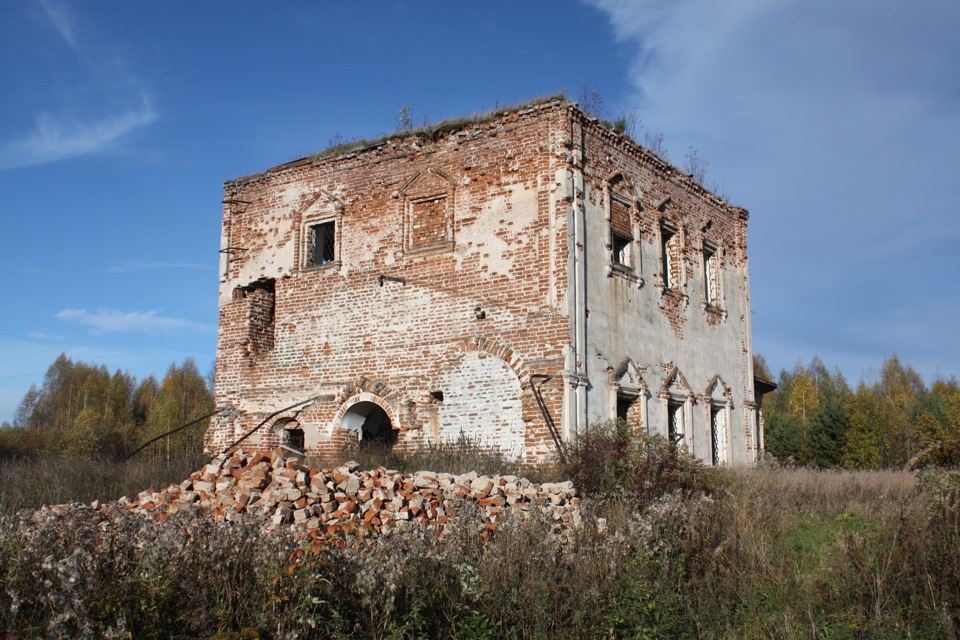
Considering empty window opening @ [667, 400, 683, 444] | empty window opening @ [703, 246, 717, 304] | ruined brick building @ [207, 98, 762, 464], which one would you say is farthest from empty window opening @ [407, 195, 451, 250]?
empty window opening @ [703, 246, 717, 304]

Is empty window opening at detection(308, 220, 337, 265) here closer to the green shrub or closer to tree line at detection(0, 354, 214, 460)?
the green shrub

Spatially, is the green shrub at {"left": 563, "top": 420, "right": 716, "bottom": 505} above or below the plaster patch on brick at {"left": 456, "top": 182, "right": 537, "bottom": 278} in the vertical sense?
below

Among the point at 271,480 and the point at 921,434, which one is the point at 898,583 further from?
the point at 921,434

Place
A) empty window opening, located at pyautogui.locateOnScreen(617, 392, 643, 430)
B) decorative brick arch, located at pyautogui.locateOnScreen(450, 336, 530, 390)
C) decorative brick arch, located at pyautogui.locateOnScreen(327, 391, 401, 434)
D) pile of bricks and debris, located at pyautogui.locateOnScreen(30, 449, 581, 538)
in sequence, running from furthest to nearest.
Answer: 1. decorative brick arch, located at pyautogui.locateOnScreen(327, 391, 401, 434)
2. empty window opening, located at pyautogui.locateOnScreen(617, 392, 643, 430)
3. decorative brick arch, located at pyautogui.locateOnScreen(450, 336, 530, 390)
4. pile of bricks and debris, located at pyautogui.locateOnScreen(30, 449, 581, 538)

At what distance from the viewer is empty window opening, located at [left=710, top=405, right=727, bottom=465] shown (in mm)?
18156

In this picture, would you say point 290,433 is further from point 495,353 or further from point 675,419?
point 675,419

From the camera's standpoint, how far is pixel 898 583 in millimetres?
6555

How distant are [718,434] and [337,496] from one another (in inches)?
443

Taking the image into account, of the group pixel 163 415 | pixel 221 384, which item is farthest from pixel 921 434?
pixel 163 415

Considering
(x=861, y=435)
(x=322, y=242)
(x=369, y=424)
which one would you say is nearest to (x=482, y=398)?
(x=369, y=424)

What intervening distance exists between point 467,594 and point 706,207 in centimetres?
1533

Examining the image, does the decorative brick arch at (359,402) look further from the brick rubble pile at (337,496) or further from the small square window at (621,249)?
the small square window at (621,249)

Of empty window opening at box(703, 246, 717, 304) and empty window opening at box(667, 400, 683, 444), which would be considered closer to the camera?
empty window opening at box(667, 400, 683, 444)

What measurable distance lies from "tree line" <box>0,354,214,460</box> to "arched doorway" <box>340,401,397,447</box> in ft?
97.8
